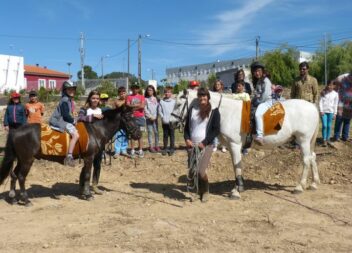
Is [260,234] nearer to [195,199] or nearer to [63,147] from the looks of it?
[195,199]

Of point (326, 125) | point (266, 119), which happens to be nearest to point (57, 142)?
point (266, 119)

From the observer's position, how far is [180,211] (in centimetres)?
680

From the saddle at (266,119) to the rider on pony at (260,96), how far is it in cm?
10

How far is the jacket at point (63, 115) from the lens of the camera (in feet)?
23.8

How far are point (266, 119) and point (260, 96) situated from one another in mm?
530

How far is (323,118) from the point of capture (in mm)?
11141

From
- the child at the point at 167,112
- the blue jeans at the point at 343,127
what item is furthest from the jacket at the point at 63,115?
the blue jeans at the point at 343,127

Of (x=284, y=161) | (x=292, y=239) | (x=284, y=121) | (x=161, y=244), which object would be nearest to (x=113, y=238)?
(x=161, y=244)

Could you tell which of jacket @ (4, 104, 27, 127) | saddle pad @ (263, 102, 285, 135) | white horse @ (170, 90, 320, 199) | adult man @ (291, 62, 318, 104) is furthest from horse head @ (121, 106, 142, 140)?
adult man @ (291, 62, 318, 104)

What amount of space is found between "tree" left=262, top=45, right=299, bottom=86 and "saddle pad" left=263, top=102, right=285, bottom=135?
39.8 metres

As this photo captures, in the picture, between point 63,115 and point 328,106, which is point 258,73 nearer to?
point 63,115

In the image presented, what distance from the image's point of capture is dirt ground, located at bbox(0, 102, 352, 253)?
5.32m

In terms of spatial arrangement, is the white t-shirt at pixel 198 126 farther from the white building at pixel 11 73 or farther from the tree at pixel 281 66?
the white building at pixel 11 73

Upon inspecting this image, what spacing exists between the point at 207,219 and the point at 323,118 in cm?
628
